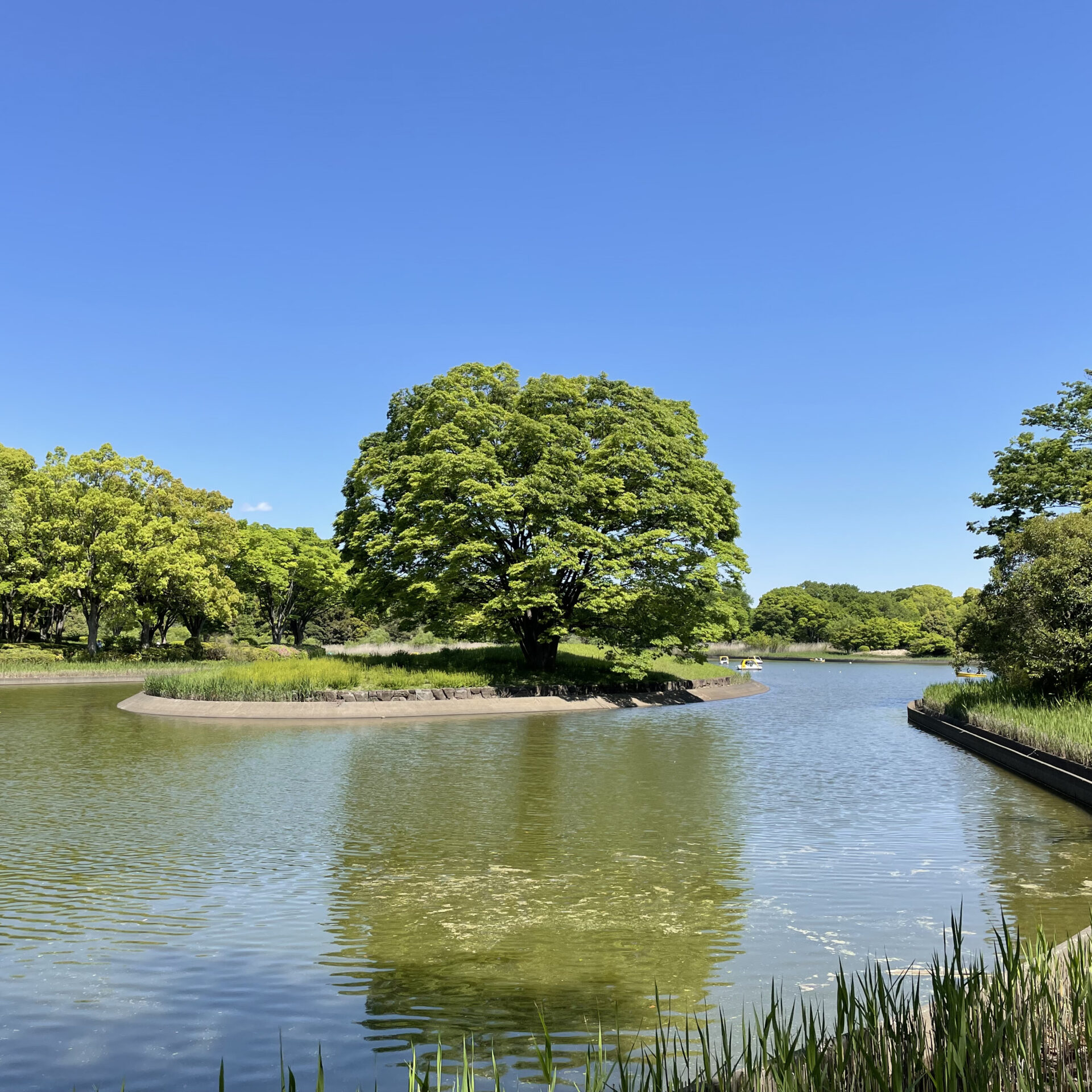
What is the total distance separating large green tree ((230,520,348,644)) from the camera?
7788 cm

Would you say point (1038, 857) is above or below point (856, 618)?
below

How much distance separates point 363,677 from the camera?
118ft

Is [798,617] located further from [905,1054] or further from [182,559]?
[905,1054]

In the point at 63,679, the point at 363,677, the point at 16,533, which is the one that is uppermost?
the point at 16,533

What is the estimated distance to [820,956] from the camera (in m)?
7.72

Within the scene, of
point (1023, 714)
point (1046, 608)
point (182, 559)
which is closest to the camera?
point (1023, 714)

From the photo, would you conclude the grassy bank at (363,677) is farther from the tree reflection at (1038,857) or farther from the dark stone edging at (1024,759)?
the tree reflection at (1038,857)

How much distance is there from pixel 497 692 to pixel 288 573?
4725cm

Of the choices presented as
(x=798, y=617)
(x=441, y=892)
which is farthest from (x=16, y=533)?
(x=798, y=617)

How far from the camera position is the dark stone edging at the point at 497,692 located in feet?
111

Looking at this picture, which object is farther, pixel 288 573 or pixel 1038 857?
pixel 288 573

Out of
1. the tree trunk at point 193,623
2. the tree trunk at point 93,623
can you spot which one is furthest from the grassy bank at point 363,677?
the tree trunk at point 193,623

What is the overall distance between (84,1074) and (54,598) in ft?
187

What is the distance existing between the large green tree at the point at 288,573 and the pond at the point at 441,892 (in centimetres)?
5770
